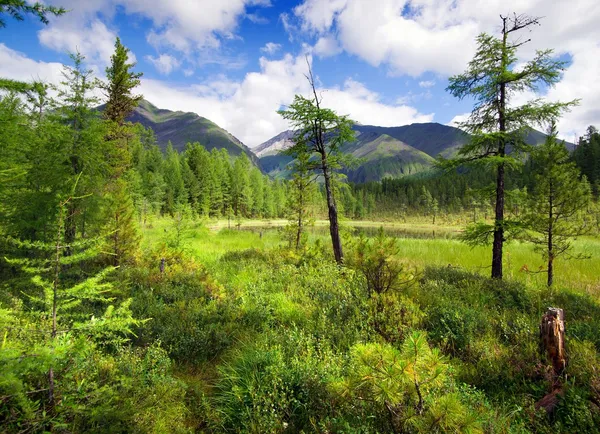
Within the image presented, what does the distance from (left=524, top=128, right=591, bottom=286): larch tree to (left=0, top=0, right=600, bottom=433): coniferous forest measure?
6 cm

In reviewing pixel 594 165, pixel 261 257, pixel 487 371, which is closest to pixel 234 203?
pixel 261 257

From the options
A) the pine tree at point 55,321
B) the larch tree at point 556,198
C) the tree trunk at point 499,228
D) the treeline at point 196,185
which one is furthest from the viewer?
the treeline at point 196,185

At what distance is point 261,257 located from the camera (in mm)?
14648

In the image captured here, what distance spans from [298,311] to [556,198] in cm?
1016

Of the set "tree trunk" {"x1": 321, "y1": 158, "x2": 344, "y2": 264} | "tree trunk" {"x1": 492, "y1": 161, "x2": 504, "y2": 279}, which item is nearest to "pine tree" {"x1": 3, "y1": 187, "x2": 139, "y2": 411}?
"tree trunk" {"x1": 321, "y1": 158, "x2": 344, "y2": 264}

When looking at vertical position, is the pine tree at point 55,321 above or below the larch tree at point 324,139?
below

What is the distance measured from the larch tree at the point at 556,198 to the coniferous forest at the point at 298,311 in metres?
0.06

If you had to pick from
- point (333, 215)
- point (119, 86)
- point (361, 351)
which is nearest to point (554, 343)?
point (361, 351)

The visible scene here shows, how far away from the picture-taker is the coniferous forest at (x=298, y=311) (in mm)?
2945

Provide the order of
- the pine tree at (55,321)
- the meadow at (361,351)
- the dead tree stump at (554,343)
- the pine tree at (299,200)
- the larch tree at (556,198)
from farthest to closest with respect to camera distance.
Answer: the pine tree at (299,200) → the larch tree at (556,198) → the dead tree stump at (554,343) → the meadow at (361,351) → the pine tree at (55,321)

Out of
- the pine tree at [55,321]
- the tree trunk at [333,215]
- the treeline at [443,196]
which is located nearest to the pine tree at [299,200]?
the tree trunk at [333,215]

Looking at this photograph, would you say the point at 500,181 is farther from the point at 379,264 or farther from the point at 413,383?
the point at 413,383

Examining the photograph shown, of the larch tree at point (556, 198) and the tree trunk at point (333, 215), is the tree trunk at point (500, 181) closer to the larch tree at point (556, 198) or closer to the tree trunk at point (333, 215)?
the larch tree at point (556, 198)

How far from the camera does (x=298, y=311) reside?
705 centimetres
